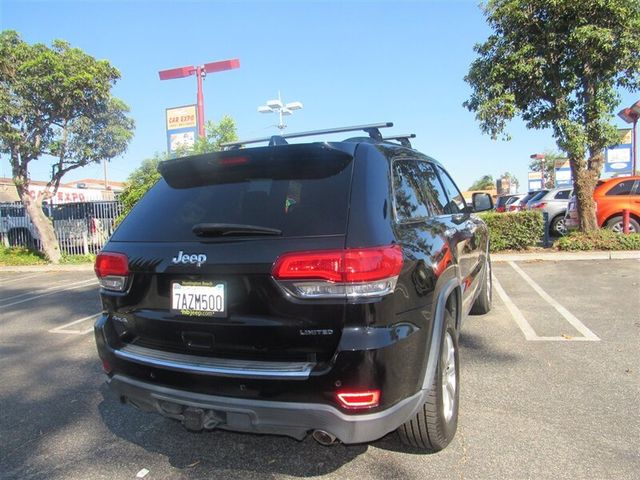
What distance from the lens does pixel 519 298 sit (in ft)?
23.1

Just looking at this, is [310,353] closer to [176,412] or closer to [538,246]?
[176,412]

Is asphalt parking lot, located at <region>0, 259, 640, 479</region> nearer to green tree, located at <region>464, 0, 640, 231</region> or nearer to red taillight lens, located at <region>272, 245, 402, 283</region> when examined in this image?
red taillight lens, located at <region>272, 245, 402, 283</region>

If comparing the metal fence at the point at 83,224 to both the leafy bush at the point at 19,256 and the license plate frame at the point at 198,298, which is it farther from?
the license plate frame at the point at 198,298

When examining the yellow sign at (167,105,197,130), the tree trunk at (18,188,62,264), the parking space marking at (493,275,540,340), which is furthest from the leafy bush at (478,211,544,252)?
the tree trunk at (18,188,62,264)

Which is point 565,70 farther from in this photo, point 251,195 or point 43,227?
point 43,227

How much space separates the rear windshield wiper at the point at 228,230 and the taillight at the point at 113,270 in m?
0.51

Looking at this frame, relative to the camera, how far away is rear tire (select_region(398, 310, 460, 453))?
2.62 meters

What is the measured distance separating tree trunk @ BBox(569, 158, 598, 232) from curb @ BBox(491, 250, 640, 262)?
998 millimetres

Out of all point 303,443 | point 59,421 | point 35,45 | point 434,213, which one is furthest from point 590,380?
point 35,45

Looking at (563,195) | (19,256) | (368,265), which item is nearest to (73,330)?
(368,265)

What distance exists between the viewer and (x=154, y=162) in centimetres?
1661

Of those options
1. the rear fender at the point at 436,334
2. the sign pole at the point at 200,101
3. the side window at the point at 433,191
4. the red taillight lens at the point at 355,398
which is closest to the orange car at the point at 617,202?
the side window at the point at 433,191

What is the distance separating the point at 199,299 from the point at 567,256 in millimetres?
10131

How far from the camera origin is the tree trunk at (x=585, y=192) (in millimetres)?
11266
